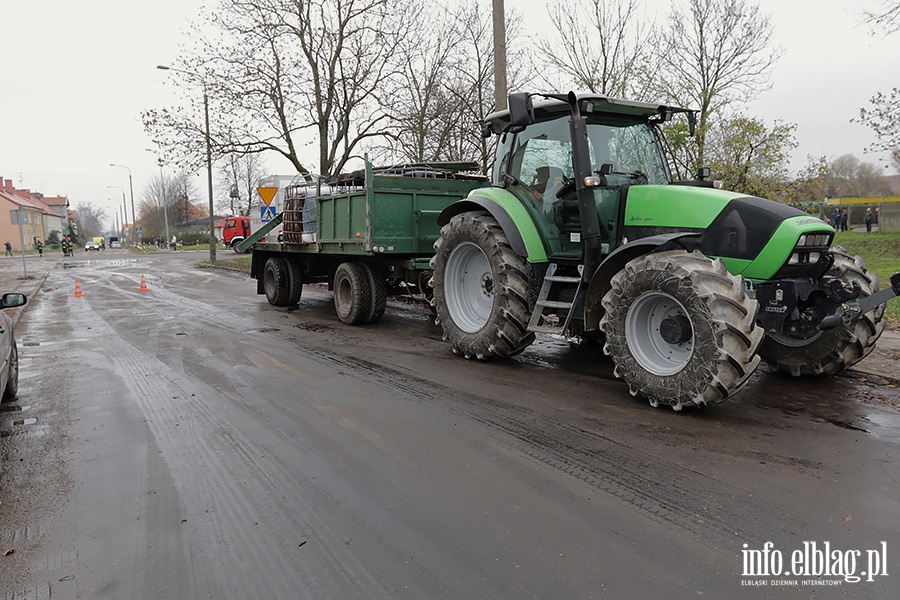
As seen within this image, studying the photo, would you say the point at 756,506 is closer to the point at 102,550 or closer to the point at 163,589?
the point at 163,589

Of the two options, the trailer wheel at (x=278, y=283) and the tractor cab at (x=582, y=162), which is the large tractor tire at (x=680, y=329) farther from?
the trailer wheel at (x=278, y=283)

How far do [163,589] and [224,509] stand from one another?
29.5 inches

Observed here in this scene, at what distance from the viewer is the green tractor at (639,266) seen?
474cm

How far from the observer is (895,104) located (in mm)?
17609

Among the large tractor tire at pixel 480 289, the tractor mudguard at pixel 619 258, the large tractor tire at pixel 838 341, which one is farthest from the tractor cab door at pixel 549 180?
the large tractor tire at pixel 838 341

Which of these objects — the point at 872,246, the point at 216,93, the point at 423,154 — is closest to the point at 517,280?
the point at 423,154

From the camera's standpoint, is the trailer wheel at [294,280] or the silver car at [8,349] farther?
the trailer wheel at [294,280]

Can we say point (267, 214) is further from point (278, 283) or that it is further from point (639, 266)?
point (639, 266)

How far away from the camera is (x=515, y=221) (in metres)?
6.50

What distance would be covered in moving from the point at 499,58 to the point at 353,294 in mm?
5272

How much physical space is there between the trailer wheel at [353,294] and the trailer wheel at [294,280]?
245 cm

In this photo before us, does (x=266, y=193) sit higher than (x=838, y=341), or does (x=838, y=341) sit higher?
(x=266, y=193)

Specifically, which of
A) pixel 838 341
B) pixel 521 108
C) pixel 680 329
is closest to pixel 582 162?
pixel 521 108

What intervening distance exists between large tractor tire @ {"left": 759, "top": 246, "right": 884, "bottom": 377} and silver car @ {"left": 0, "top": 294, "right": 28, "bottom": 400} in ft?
22.6
